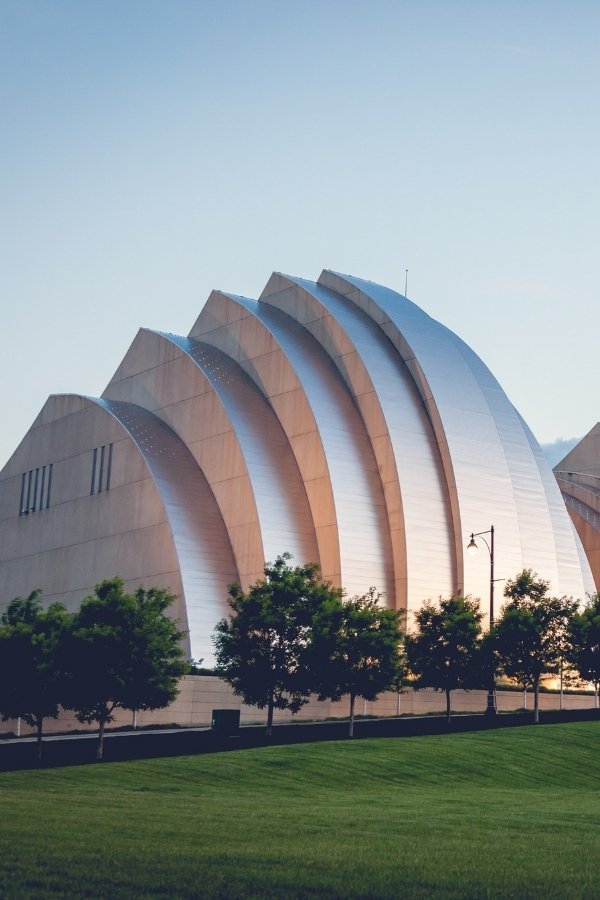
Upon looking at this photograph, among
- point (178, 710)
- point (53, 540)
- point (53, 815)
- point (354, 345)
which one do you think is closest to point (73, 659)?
point (178, 710)

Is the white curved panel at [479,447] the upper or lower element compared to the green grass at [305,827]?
upper

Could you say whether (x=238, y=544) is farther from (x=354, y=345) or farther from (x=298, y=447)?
(x=354, y=345)

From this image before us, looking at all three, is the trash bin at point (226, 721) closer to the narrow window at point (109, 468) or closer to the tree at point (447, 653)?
the tree at point (447, 653)

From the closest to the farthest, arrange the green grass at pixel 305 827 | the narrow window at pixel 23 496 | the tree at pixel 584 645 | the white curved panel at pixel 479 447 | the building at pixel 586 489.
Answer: the green grass at pixel 305 827 < the tree at pixel 584 645 < the white curved panel at pixel 479 447 < the narrow window at pixel 23 496 < the building at pixel 586 489

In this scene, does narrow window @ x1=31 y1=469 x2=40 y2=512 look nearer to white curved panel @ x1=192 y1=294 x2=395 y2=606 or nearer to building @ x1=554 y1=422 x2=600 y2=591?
white curved panel @ x1=192 y1=294 x2=395 y2=606

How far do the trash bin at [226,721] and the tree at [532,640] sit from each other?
40.8 ft

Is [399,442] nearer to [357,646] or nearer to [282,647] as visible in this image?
Answer: [357,646]

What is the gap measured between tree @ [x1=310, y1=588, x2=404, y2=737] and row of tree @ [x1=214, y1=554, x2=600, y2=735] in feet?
0.12

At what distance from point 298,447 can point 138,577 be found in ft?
35.2

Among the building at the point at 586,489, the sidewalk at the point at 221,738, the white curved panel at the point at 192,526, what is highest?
the building at the point at 586,489

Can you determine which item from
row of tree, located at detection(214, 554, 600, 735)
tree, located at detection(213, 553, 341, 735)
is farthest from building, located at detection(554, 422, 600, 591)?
tree, located at detection(213, 553, 341, 735)

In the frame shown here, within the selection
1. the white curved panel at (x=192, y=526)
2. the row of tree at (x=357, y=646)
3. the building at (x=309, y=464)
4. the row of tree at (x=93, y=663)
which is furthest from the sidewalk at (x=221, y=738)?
the building at (x=309, y=464)

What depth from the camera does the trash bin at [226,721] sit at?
42.2 metres

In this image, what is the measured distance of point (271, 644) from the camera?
43.4 meters
